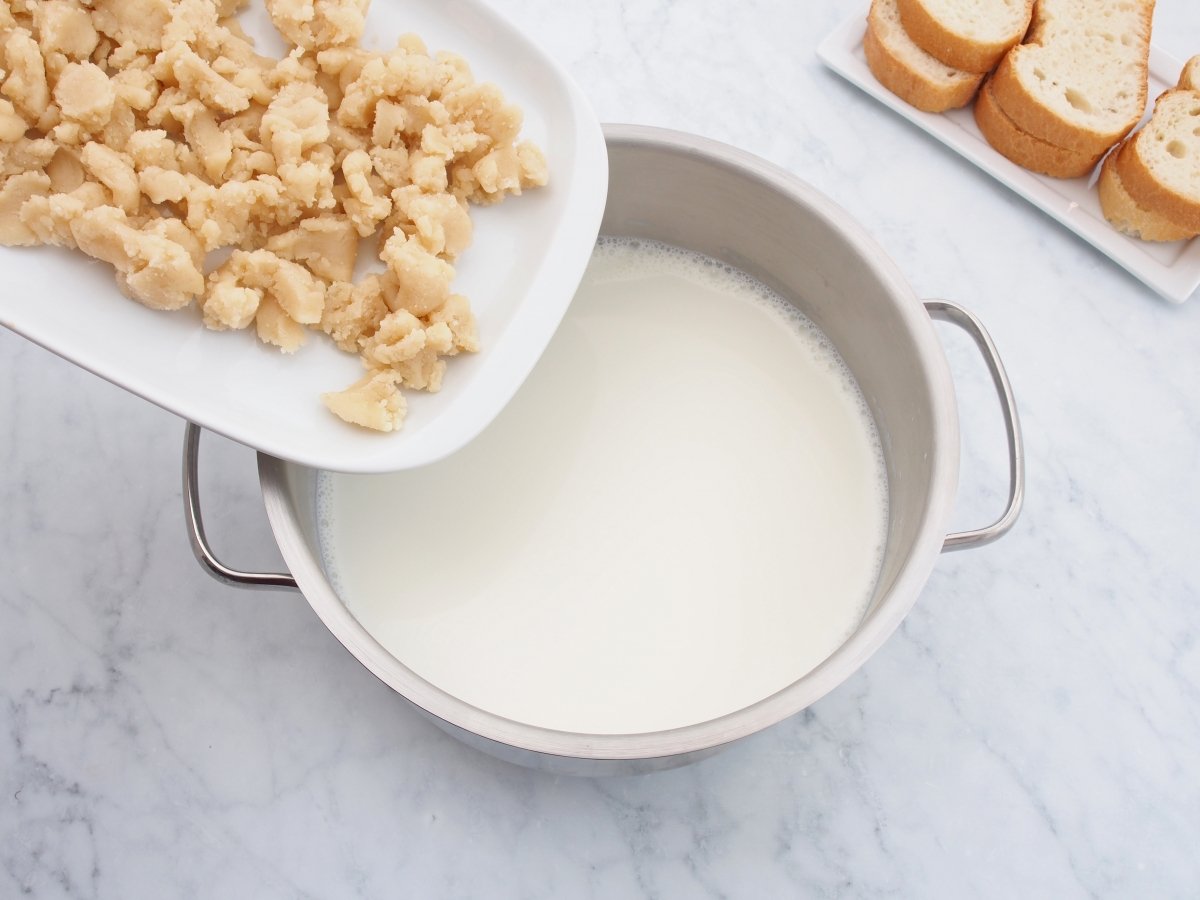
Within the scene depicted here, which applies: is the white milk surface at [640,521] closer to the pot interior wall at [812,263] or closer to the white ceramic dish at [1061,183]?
the pot interior wall at [812,263]

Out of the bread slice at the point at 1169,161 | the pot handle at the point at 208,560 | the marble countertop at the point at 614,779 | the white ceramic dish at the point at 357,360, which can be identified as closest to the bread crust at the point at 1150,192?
the bread slice at the point at 1169,161

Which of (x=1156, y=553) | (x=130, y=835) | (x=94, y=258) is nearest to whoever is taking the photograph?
(x=94, y=258)

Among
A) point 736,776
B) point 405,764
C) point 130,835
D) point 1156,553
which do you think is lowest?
point 130,835

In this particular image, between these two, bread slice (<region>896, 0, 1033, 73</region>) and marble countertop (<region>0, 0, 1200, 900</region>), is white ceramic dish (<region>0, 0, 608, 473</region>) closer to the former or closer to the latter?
marble countertop (<region>0, 0, 1200, 900</region>)

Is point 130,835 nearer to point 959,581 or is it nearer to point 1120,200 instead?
point 959,581

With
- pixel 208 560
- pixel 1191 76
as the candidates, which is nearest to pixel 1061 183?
pixel 1191 76

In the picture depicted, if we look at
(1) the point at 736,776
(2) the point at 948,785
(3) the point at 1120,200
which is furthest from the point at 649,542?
(3) the point at 1120,200
